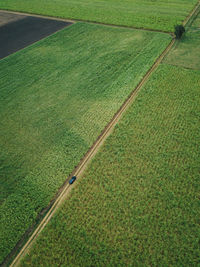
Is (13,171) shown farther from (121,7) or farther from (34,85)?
(121,7)

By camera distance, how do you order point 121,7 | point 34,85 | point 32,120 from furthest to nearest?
point 121,7
point 34,85
point 32,120

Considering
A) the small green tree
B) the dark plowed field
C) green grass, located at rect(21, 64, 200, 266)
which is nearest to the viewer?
green grass, located at rect(21, 64, 200, 266)

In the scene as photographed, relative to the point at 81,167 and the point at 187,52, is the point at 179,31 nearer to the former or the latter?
the point at 187,52

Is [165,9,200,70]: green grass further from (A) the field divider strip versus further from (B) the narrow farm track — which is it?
(A) the field divider strip

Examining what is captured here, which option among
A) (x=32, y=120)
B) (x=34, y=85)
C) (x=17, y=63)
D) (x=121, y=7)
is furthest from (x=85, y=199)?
(x=121, y=7)

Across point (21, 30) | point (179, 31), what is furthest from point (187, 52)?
point (21, 30)

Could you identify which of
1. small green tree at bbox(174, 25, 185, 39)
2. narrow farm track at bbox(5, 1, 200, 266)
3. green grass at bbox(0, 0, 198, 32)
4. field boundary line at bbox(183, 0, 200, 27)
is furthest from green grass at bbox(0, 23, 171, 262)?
field boundary line at bbox(183, 0, 200, 27)
